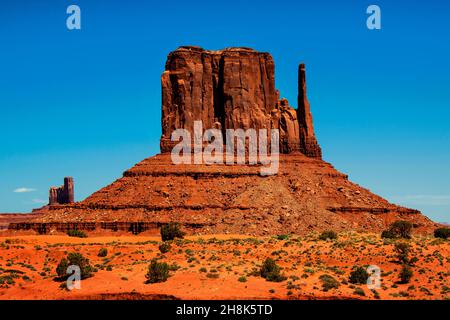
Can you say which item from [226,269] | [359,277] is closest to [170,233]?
[226,269]

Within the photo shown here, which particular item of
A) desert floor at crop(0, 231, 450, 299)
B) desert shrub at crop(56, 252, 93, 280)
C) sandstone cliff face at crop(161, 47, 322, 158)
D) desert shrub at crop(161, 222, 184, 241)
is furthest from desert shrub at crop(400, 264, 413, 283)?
sandstone cliff face at crop(161, 47, 322, 158)

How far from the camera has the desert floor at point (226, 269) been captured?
1732 inches

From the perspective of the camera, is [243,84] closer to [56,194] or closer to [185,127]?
[185,127]

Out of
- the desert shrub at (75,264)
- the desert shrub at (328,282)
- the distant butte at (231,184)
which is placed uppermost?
the distant butte at (231,184)

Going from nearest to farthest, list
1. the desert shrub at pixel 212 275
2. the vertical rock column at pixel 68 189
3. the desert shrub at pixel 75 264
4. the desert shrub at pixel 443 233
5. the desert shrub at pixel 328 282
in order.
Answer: the desert shrub at pixel 328 282 → the desert shrub at pixel 212 275 → the desert shrub at pixel 75 264 → the desert shrub at pixel 443 233 → the vertical rock column at pixel 68 189

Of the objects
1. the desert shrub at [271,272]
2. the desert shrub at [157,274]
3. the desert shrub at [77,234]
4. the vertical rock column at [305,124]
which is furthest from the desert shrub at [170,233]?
the vertical rock column at [305,124]

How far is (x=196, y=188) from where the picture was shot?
3637 inches

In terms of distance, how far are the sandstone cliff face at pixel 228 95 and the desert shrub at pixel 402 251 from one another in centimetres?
5165

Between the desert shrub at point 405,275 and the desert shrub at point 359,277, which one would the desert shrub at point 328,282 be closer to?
the desert shrub at point 359,277

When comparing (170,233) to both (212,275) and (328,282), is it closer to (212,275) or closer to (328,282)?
(212,275)

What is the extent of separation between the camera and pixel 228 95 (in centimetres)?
10650
